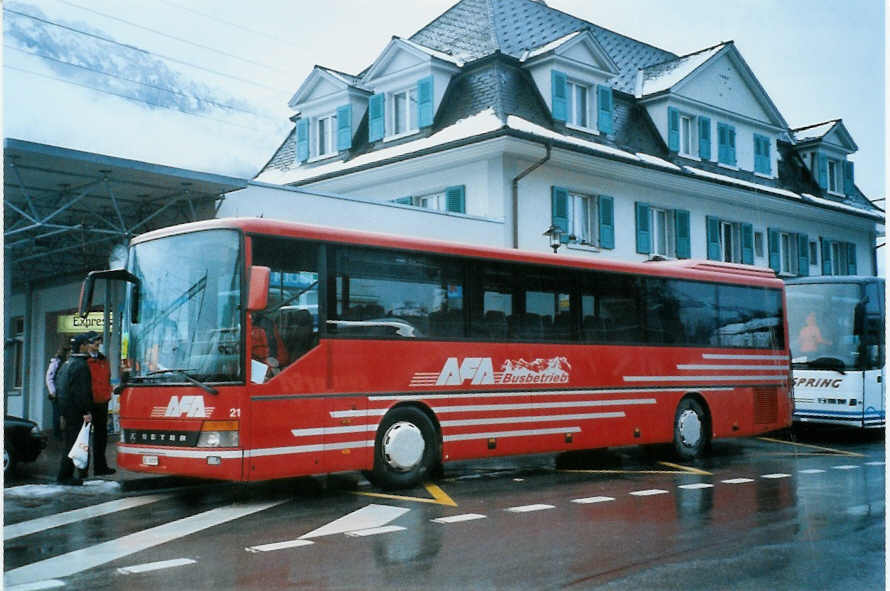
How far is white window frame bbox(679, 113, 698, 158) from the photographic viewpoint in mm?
25609

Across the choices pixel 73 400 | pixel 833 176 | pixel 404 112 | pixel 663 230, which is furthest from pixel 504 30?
pixel 73 400

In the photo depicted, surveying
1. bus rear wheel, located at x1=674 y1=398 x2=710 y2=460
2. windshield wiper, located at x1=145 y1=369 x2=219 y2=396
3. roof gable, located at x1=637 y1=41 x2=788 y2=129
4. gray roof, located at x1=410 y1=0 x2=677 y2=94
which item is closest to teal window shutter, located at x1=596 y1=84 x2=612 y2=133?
gray roof, located at x1=410 y1=0 x2=677 y2=94

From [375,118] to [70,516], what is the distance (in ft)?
49.8

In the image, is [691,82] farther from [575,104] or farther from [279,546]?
Result: [279,546]

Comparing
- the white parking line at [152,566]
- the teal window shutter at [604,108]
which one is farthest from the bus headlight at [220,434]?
the teal window shutter at [604,108]

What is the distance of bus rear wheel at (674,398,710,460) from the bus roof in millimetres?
1921

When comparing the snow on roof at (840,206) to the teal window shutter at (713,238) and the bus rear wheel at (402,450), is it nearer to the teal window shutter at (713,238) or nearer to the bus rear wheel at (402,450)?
the bus rear wheel at (402,450)

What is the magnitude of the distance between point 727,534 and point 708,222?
1923 centimetres

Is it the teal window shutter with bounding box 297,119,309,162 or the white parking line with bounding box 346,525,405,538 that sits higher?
the teal window shutter with bounding box 297,119,309,162

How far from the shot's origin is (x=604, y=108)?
24.5 m

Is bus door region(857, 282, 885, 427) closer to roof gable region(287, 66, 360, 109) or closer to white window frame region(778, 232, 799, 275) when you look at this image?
white window frame region(778, 232, 799, 275)

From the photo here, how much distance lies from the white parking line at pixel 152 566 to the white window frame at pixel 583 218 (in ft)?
57.3

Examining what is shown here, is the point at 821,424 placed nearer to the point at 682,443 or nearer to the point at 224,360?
the point at 682,443

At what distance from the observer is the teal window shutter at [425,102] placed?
21641 millimetres
